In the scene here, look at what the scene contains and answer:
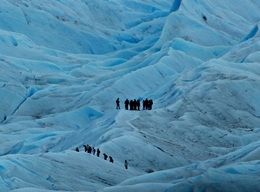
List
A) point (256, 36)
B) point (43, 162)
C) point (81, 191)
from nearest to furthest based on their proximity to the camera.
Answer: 1. point (81, 191)
2. point (43, 162)
3. point (256, 36)

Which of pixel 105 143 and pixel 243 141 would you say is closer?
pixel 105 143

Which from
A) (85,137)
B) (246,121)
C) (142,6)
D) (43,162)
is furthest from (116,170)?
(142,6)

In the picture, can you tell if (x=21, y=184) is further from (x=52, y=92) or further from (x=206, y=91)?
(x=52, y=92)

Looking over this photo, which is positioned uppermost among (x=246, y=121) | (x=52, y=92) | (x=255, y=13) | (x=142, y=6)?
(x=142, y=6)

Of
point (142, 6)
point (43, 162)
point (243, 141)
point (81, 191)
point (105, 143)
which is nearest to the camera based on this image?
point (81, 191)

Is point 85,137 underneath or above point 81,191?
above

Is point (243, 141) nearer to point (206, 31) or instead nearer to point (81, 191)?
point (81, 191)
